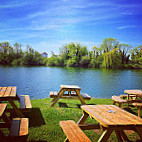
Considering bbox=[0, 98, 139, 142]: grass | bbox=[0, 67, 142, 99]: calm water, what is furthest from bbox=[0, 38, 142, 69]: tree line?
bbox=[0, 98, 139, 142]: grass

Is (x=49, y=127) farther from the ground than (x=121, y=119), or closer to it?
closer to it

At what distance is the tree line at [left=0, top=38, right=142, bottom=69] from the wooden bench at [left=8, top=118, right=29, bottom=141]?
4019 centimetres

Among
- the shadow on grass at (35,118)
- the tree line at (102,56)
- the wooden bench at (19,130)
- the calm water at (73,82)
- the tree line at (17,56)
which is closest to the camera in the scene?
the wooden bench at (19,130)

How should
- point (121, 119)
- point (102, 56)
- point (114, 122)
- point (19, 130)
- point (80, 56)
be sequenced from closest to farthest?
point (114, 122), point (121, 119), point (19, 130), point (102, 56), point (80, 56)

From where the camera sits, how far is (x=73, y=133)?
2637 millimetres

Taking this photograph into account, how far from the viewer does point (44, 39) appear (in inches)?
3324

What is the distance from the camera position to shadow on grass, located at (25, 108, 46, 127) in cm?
414

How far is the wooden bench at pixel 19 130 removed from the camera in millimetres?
2375

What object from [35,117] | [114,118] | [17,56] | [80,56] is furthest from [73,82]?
[17,56]

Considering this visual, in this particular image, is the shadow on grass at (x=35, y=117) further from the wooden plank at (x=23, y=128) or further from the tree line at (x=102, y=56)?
the tree line at (x=102, y=56)

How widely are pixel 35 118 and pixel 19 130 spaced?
2.05 metres

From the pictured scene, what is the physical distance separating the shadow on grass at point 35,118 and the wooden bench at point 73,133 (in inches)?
54.9

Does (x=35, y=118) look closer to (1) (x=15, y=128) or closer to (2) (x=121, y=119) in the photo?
(1) (x=15, y=128)

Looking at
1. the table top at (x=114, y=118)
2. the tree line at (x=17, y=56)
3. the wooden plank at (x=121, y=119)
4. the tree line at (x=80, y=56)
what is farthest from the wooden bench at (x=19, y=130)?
the tree line at (x=17, y=56)
